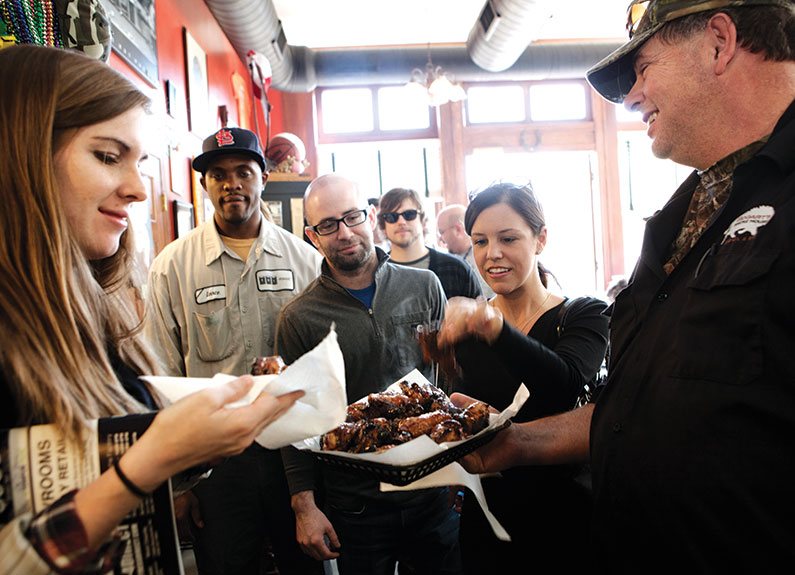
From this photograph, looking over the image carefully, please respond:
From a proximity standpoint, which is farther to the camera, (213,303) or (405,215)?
(405,215)

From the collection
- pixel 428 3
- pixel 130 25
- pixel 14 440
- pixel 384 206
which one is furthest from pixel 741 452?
pixel 428 3

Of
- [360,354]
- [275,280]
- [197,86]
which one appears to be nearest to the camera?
[360,354]

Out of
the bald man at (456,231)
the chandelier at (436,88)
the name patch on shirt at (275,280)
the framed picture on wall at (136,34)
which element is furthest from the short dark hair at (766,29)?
the chandelier at (436,88)

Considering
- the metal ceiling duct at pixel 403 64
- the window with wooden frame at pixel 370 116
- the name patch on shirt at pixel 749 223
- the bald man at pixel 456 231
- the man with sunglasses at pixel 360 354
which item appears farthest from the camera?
the window with wooden frame at pixel 370 116

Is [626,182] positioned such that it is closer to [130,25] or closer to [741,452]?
[130,25]

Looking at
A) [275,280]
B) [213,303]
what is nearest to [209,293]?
[213,303]

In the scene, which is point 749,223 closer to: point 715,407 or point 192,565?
point 715,407

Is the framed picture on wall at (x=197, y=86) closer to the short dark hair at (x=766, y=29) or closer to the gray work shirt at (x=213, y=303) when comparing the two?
the gray work shirt at (x=213, y=303)

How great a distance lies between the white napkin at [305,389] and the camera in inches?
39.0

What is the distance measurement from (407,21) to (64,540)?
7751 mm

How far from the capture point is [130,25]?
11.3 feet

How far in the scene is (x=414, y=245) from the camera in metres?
3.52

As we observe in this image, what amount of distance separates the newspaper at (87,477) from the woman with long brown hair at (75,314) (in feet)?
0.09

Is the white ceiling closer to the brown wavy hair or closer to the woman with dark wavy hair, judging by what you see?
the woman with dark wavy hair
